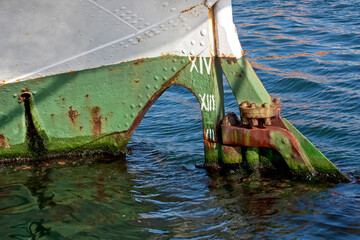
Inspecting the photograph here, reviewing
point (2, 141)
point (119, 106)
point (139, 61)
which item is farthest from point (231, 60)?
point (2, 141)

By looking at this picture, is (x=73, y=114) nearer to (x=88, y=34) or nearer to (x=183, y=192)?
(x=88, y=34)

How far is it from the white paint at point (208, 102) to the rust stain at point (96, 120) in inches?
41.8

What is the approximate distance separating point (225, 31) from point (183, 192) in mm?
1557

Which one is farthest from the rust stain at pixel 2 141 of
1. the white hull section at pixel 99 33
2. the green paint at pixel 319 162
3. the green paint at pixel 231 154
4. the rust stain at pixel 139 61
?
the green paint at pixel 319 162

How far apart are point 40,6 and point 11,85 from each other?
0.85m

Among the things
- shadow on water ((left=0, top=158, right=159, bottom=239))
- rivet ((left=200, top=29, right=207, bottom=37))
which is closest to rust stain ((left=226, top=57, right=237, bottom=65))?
rivet ((left=200, top=29, right=207, bottom=37))

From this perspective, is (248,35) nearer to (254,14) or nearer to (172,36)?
(254,14)

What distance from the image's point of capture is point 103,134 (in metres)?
5.47

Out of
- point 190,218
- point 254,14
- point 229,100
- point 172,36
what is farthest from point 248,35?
point 190,218

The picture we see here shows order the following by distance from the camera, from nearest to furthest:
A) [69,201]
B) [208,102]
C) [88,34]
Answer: [69,201] < [88,34] < [208,102]

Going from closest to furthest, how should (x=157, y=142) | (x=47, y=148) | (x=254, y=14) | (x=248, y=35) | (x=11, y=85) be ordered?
(x=11, y=85) → (x=47, y=148) → (x=157, y=142) → (x=248, y=35) → (x=254, y=14)

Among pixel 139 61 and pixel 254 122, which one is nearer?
pixel 254 122

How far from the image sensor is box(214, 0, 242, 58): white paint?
491 centimetres

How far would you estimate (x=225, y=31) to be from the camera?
492cm
